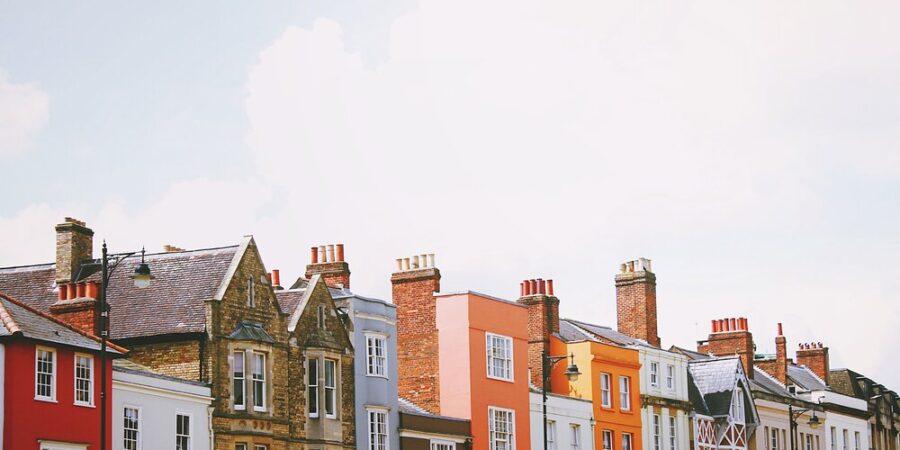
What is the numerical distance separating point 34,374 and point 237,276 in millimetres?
10603

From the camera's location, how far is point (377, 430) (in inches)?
2288

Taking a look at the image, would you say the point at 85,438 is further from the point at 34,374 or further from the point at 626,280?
the point at 626,280

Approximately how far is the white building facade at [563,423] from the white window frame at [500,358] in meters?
2.05

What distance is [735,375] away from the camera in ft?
259

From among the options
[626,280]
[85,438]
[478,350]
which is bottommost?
[85,438]

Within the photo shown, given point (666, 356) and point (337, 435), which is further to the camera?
point (666, 356)

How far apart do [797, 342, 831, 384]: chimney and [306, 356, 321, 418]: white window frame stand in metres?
52.1

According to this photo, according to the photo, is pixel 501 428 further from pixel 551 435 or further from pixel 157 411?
pixel 157 411

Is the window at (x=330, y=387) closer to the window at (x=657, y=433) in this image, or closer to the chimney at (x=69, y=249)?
the chimney at (x=69, y=249)

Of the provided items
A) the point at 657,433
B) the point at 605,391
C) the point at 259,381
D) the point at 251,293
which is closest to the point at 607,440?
the point at 605,391

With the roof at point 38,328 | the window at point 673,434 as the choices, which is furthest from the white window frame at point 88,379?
the window at point 673,434

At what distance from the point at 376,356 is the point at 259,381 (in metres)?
6.87

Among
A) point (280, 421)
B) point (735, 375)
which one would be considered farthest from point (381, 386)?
point (735, 375)

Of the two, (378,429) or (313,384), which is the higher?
(313,384)
